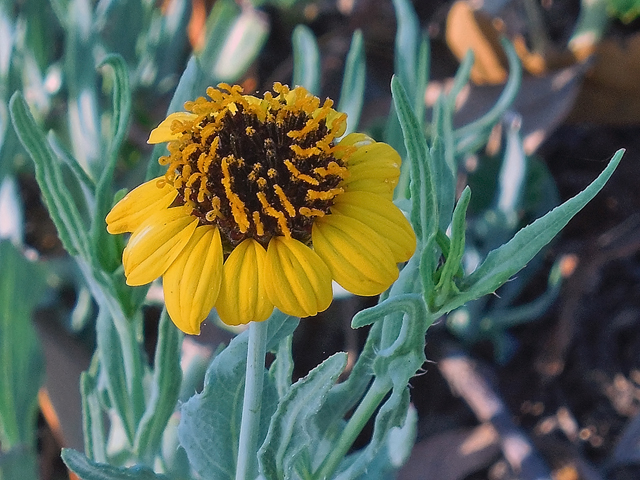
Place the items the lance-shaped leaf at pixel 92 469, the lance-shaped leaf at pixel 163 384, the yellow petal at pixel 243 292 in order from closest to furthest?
1. the yellow petal at pixel 243 292
2. the lance-shaped leaf at pixel 92 469
3. the lance-shaped leaf at pixel 163 384

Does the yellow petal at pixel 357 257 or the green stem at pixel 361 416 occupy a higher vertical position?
the yellow petal at pixel 357 257

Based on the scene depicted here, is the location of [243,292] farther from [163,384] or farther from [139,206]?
[163,384]

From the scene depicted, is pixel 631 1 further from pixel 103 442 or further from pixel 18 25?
pixel 103 442

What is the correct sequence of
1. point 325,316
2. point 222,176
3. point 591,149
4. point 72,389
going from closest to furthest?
point 222,176
point 72,389
point 325,316
point 591,149

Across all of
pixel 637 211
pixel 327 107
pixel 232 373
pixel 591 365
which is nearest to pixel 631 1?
pixel 637 211

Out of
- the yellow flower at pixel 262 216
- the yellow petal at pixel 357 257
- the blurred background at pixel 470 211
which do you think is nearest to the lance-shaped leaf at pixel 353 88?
the blurred background at pixel 470 211

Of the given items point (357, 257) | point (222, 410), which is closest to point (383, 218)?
point (357, 257)

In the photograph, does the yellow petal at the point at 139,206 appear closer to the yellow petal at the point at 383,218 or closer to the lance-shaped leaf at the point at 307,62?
the yellow petal at the point at 383,218
